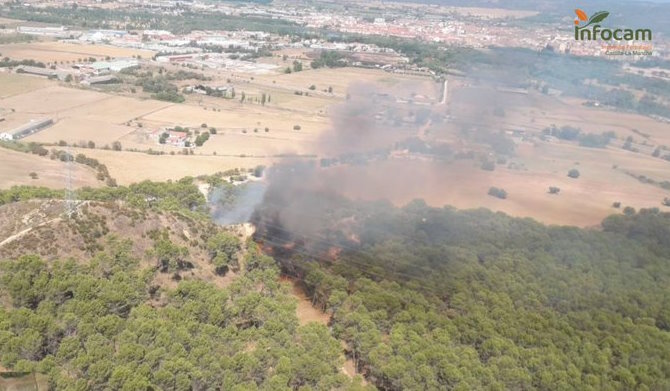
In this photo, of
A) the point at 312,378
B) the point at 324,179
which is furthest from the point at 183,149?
the point at 312,378

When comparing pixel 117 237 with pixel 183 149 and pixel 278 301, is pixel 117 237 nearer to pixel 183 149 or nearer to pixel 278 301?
pixel 278 301

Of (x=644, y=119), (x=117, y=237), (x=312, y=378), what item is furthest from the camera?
(x=644, y=119)

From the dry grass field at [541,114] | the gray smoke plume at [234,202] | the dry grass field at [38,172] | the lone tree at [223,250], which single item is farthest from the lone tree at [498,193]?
the dry grass field at [38,172]

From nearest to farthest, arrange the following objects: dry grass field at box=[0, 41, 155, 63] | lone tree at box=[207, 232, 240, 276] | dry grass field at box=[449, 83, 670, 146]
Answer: lone tree at box=[207, 232, 240, 276] → dry grass field at box=[449, 83, 670, 146] → dry grass field at box=[0, 41, 155, 63]

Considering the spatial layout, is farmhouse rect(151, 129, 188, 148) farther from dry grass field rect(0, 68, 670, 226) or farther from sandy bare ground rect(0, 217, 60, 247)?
sandy bare ground rect(0, 217, 60, 247)

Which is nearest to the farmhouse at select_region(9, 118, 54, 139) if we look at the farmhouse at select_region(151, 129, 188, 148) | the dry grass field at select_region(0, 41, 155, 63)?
the farmhouse at select_region(151, 129, 188, 148)

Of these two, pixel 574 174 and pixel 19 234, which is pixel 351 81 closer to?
pixel 574 174
